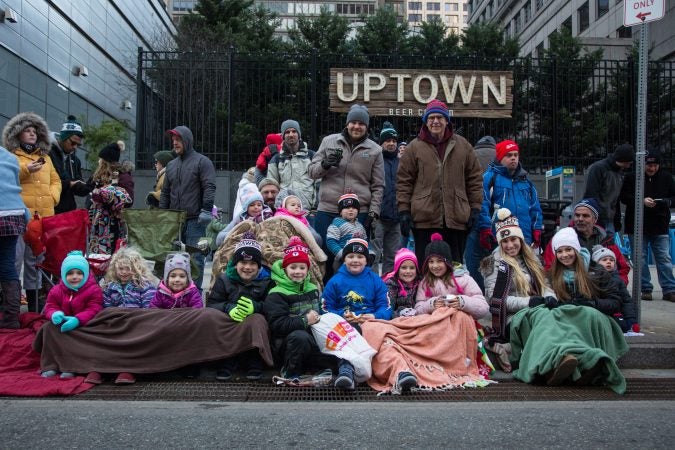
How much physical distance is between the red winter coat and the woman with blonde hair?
1554 millimetres

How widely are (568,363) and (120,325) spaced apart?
140 inches

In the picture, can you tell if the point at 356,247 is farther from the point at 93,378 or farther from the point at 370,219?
the point at 93,378

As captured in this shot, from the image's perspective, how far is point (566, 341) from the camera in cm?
481

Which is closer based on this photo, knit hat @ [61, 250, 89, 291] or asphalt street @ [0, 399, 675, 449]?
asphalt street @ [0, 399, 675, 449]

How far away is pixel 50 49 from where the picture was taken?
2303 centimetres

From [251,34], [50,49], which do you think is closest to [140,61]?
[251,34]

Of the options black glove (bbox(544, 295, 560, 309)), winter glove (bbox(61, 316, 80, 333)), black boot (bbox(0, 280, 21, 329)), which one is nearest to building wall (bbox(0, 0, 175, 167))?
black boot (bbox(0, 280, 21, 329))

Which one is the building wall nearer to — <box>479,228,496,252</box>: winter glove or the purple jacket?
the purple jacket

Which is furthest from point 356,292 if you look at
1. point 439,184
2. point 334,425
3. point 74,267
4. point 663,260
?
point 663,260

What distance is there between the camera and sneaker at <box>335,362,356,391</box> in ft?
15.2

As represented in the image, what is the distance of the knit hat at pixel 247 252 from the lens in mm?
5301

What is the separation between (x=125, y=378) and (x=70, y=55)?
2420 centimetres

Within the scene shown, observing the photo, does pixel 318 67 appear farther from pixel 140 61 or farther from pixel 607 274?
pixel 607 274

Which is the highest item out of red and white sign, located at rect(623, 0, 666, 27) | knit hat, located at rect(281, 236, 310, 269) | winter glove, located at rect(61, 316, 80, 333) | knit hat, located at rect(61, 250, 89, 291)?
red and white sign, located at rect(623, 0, 666, 27)
